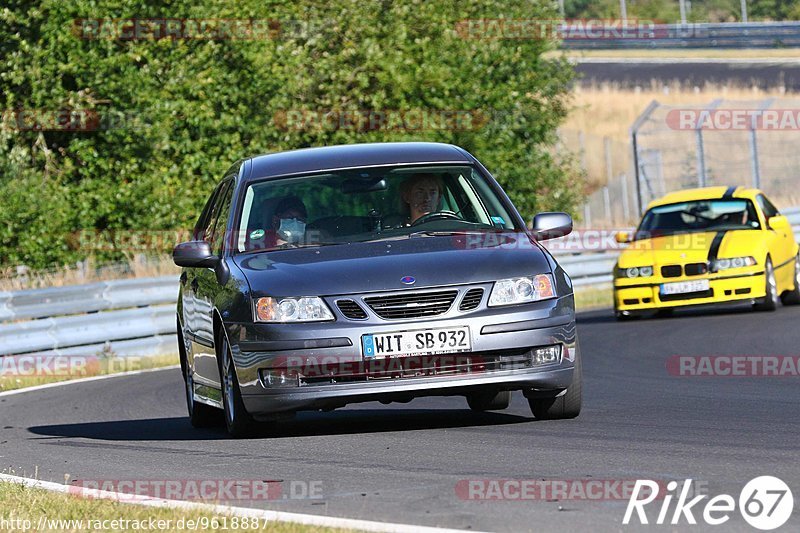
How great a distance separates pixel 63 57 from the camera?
25609 mm

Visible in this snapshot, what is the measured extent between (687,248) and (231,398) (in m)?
10.9

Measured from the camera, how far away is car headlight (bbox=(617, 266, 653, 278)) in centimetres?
1940

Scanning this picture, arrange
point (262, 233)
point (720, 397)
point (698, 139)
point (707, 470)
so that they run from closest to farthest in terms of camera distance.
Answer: point (707, 470)
point (262, 233)
point (720, 397)
point (698, 139)

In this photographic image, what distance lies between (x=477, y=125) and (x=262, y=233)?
21524 millimetres

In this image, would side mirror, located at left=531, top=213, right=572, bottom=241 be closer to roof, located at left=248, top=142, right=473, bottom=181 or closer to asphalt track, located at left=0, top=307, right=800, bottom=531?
roof, located at left=248, top=142, right=473, bottom=181

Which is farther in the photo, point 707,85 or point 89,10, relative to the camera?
point 707,85

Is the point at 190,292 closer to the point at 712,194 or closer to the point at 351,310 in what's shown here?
the point at 351,310

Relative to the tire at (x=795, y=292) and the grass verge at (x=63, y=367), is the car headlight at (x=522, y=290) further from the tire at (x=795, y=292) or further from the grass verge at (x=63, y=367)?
the tire at (x=795, y=292)

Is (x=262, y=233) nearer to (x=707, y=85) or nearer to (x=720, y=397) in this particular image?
(x=720, y=397)

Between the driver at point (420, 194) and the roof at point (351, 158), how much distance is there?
0.16 meters

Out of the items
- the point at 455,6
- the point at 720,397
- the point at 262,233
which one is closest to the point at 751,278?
the point at 720,397

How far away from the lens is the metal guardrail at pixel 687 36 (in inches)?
2258

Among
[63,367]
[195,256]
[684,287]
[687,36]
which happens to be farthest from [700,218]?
[687,36]

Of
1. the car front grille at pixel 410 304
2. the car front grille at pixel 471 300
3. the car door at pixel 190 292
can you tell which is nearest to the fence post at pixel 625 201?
the car door at pixel 190 292
